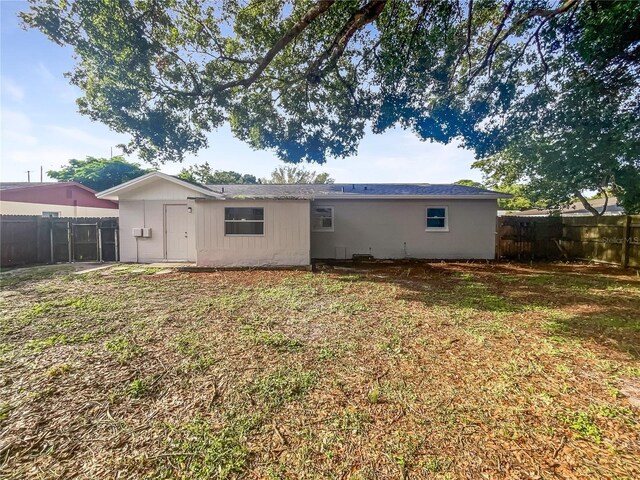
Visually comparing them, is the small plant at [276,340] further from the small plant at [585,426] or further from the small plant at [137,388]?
the small plant at [585,426]

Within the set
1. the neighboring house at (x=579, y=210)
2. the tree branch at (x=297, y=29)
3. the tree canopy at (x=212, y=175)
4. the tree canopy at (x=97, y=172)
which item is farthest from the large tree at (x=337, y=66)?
the tree canopy at (x=212, y=175)

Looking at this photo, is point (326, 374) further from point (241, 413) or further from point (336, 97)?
point (336, 97)

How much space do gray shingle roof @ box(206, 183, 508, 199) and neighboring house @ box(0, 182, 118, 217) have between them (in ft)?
39.8

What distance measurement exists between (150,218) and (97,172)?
1915 centimetres

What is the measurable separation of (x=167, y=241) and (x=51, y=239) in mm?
4543

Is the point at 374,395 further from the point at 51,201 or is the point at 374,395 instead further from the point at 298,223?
the point at 51,201

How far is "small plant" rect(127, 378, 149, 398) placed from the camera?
253 centimetres

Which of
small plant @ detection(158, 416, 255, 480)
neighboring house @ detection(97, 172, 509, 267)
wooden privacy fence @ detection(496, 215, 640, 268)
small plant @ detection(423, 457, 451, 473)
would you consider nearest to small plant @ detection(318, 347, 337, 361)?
small plant @ detection(158, 416, 255, 480)

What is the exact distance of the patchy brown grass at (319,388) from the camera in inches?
71.3

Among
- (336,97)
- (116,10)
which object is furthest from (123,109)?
(336,97)

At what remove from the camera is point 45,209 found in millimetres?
16297

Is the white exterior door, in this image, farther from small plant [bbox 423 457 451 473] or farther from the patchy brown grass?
small plant [bbox 423 457 451 473]

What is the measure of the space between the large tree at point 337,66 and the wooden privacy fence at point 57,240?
12.6 feet

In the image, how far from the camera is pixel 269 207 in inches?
352
